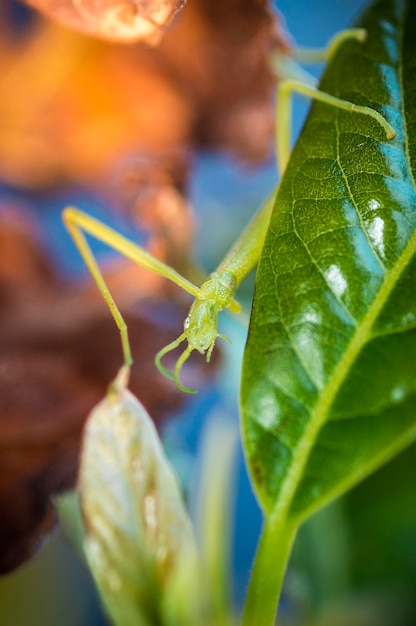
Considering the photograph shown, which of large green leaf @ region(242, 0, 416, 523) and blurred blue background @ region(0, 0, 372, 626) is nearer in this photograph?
large green leaf @ region(242, 0, 416, 523)

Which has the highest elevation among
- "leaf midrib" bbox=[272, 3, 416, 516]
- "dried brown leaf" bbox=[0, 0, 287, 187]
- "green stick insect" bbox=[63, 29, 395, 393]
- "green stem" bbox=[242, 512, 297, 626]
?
"dried brown leaf" bbox=[0, 0, 287, 187]

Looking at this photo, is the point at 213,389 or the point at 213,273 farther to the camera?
the point at 213,389

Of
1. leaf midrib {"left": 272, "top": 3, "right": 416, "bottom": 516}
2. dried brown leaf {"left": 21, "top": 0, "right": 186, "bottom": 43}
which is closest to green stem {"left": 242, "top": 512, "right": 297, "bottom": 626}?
leaf midrib {"left": 272, "top": 3, "right": 416, "bottom": 516}

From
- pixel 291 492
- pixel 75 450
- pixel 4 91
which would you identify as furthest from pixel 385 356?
pixel 4 91

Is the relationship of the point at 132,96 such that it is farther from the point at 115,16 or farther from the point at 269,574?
the point at 269,574

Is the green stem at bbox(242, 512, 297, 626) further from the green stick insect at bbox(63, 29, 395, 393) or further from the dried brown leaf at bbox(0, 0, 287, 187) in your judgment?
the dried brown leaf at bbox(0, 0, 287, 187)

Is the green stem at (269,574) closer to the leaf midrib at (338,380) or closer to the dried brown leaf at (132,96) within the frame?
the leaf midrib at (338,380)

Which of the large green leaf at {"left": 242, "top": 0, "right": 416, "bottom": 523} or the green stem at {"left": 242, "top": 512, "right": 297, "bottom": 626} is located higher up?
the large green leaf at {"left": 242, "top": 0, "right": 416, "bottom": 523}

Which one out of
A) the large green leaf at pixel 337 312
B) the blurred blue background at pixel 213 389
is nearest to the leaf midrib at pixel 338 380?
the large green leaf at pixel 337 312

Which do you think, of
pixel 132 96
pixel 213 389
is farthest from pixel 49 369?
pixel 132 96
